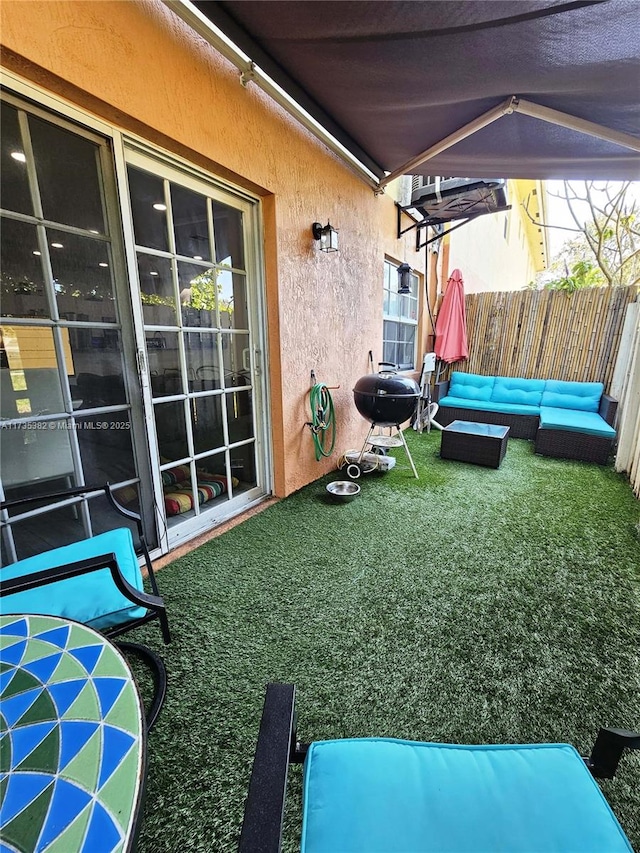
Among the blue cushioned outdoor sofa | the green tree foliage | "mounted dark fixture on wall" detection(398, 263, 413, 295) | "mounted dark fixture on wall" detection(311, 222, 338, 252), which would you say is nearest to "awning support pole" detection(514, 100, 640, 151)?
"mounted dark fixture on wall" detection(311, 222, 338, 252)

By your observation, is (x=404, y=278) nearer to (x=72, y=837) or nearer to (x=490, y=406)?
(x=490, y=406)

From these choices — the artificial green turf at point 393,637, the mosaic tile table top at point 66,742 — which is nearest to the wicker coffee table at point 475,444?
the artificial green turf at point 393,637

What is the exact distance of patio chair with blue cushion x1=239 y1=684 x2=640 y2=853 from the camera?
0.59 m

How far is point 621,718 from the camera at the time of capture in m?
1.22

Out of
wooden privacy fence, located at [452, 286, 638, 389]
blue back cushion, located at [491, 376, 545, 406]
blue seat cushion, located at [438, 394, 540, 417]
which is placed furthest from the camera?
blue back cushion, located at [491, 376, 545, 406]

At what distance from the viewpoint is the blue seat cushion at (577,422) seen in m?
3.73

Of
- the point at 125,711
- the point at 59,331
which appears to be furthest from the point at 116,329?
the point at 125,711

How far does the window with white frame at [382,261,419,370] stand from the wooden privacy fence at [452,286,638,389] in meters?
1.01

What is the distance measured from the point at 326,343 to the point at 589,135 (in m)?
2.39

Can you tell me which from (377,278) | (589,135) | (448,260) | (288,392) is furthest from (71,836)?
(448,260)

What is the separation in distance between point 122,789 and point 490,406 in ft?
17.1

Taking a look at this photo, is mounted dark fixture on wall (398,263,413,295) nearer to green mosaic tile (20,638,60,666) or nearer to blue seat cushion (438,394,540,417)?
blue seat cushion (438,394,540,417)

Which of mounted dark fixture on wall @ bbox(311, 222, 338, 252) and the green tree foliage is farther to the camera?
the green tree foliage

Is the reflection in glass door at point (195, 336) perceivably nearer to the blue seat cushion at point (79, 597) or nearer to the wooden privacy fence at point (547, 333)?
the blue seat cushion at point (79, 597)
